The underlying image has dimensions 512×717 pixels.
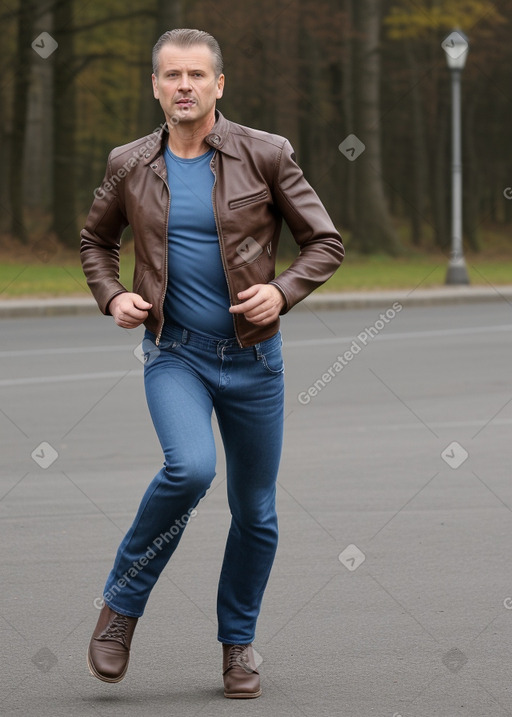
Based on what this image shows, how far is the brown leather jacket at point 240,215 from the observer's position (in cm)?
414

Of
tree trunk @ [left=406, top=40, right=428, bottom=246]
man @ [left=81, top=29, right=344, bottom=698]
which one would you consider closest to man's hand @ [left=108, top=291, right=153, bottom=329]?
man @ [left=81, top=29, right=344, bottom=698]

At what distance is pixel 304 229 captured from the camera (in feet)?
14.1

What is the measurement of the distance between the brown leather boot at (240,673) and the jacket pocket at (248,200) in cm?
137

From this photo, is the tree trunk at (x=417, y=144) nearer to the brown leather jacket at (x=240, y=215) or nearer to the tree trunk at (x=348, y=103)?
the tree trunk at (x=348, y=103)

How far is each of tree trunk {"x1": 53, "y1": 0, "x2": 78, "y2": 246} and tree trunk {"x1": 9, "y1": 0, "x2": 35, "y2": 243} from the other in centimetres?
84

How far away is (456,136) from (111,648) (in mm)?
21560

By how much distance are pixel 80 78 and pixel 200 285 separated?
41.5m

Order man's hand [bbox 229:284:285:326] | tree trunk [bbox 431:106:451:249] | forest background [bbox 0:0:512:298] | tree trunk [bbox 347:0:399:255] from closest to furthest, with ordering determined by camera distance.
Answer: man's hand [bbox 229:284:285:326] < forest background [bbox 0:0:512:298] < tree trunk [bbox 347:0:399:255] < tree trunk [bbox 431:106:451:249]

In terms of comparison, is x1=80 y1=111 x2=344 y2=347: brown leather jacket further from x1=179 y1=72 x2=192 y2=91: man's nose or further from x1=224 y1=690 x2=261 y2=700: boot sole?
x1=224 y1=690 x2=261 y2=700: boot sole

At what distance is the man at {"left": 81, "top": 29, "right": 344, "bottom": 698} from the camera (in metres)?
4.13

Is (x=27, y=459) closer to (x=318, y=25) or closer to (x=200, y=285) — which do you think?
(x=200, y=285)

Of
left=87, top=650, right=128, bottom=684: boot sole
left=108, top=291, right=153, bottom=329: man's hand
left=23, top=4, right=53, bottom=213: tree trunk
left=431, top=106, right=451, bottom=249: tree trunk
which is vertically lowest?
left=431, top=106, right=451, bottom=249: tree trunk

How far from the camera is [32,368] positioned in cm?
1320

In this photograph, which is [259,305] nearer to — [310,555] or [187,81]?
[187,81]
